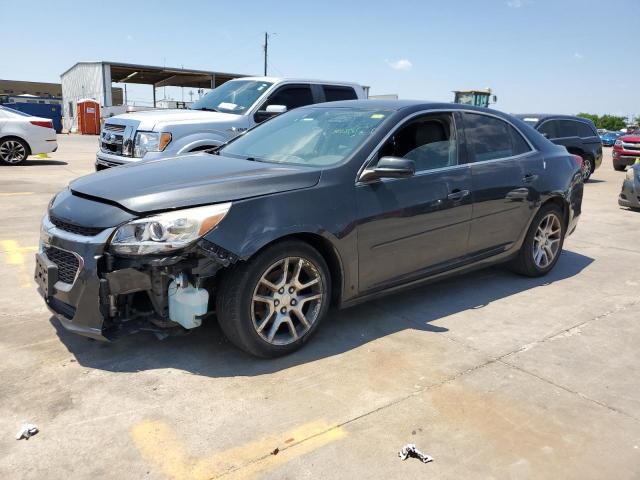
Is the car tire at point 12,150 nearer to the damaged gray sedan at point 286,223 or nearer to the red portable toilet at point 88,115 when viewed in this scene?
the damaged gray sedan at point 286,223

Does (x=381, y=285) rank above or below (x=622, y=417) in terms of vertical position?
above

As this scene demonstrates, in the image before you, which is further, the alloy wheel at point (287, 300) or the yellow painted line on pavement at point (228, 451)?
the alloy wheel at point (287, 300)

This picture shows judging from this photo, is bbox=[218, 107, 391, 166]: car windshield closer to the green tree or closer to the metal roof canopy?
the metal roof canopy

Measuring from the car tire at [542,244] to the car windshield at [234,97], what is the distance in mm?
4690

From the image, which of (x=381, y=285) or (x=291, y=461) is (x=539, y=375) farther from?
(x=291, y=461)

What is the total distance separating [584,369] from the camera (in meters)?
3.54

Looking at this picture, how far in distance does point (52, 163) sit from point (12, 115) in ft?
5.99

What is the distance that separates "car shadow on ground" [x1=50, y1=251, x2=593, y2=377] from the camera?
3412 mm

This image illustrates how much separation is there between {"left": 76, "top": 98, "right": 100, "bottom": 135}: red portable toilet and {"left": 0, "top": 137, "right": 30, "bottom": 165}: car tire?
23212 millimetres

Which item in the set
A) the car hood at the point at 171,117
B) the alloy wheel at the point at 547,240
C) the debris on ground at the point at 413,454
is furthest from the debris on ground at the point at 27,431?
the car hood at the point at 171,117

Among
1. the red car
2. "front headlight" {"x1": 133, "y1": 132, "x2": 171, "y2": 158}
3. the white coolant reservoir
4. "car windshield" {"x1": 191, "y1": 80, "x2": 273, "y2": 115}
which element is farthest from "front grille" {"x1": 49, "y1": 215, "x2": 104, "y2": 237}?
the red car

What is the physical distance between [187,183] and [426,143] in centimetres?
198

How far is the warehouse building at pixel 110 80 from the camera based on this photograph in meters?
36.6

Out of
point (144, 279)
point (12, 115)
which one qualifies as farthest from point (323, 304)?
point (12, 115)
